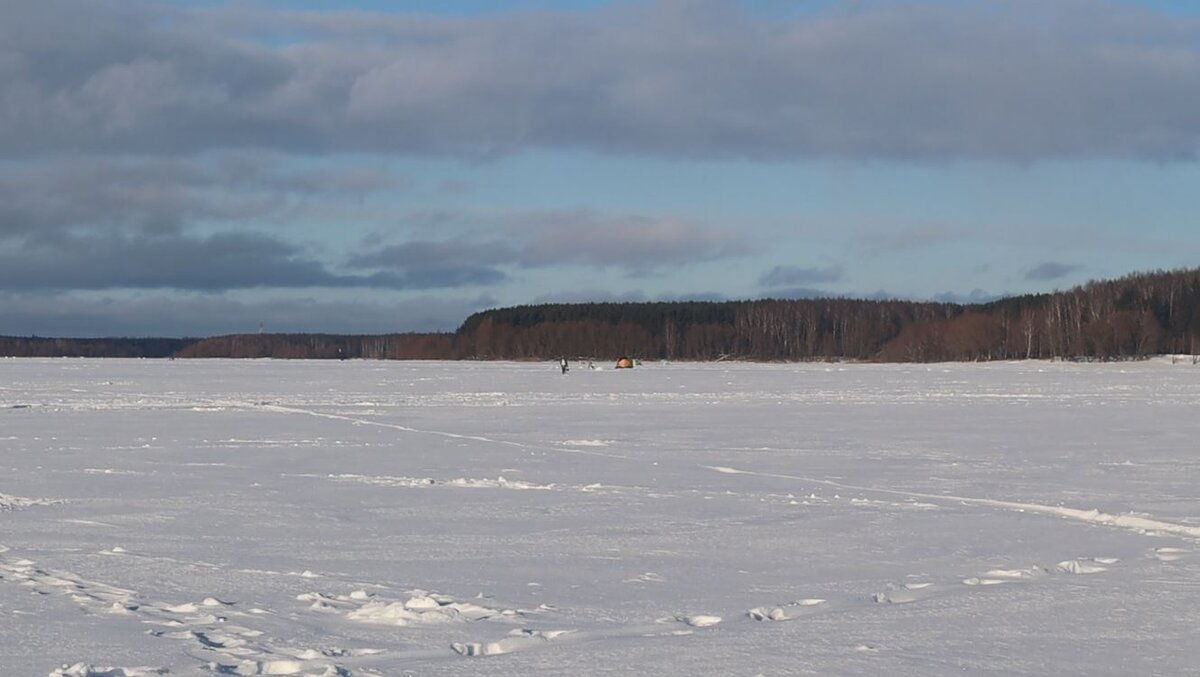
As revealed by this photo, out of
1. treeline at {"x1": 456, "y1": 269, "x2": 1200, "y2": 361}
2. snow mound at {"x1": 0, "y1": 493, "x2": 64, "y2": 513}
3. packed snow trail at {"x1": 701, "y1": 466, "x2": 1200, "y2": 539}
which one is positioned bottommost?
snow mound at {"x1": 0, "y1": 493, "x2": 64, "y2": 513}

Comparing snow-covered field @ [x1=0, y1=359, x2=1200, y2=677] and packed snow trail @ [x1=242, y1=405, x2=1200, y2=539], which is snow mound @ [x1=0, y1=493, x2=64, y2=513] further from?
packed snow trail @ [x1=242, y1=405, x2=1200, y2=539]

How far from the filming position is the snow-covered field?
557 centimetres

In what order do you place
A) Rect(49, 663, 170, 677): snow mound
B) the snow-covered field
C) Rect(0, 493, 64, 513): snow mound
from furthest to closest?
Rect(0, 493, 64, 513): snow mound → the snow-covered field → Rect(49, 663, 170, 677): snow mound

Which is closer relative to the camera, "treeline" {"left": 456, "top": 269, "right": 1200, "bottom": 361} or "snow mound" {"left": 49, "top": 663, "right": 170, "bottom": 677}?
"snow mound" {"left": 49, "top": 663, "right": 170, "bottom": 677}

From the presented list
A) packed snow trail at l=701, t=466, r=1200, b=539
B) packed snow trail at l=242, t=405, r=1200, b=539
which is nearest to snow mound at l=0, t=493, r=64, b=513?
packed snow trail at l=242, t=405, r=1200, b=539

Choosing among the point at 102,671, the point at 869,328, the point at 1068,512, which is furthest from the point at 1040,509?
the point at 869,328

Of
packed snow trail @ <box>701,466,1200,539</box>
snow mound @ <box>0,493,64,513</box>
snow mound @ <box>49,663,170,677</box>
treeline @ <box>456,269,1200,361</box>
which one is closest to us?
snow mound @ <box>49,663,170,677</box>

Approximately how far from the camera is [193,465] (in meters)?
14.0

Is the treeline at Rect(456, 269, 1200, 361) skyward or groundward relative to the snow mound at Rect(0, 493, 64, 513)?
skyward

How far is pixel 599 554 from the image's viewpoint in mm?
8258

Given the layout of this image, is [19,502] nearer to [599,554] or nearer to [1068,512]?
[599,554]

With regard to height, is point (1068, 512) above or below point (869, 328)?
below

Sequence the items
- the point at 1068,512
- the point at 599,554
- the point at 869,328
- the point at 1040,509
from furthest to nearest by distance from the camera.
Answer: the point at 869,328
the point at 1040,509
the point at 1068,512
the point at 599,554

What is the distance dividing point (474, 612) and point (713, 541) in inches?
110
